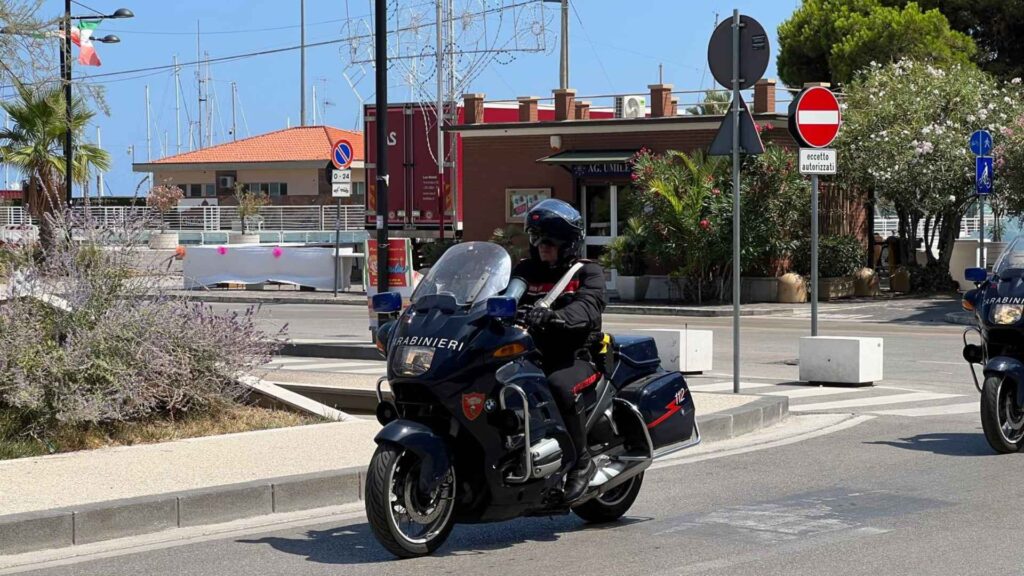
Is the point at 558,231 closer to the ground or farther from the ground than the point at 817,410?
farther from the ground

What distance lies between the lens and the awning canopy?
33281mm

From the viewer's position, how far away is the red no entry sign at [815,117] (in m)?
14.6

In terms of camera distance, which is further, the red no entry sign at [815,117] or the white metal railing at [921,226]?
the white metal railing at [921,226]

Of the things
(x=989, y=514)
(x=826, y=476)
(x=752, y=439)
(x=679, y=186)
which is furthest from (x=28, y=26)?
(x=679, y=186)

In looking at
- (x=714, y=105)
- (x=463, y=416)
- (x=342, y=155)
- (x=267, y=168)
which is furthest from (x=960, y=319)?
(x=267, y=168)

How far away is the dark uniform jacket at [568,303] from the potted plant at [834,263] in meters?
23.5

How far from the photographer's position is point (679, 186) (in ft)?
98.6

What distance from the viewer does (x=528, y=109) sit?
36.4 m

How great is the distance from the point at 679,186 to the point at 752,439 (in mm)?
18885

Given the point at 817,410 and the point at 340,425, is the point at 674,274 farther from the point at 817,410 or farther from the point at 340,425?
the point at 340,425

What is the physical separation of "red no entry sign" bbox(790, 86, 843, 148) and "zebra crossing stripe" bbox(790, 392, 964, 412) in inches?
105

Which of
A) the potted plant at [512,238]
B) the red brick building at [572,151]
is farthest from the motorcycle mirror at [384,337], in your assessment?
the potted plant at [512,238]

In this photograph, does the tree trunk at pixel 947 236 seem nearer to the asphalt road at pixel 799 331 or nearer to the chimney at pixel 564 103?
the asphalt road at pixel 799 331

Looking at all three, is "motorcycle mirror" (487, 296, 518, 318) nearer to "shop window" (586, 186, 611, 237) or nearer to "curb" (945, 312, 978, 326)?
"curb" (945, 312, 978, 326)
